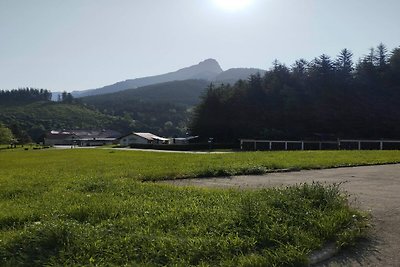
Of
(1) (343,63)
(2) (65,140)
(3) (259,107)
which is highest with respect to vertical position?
(1) (343,63)

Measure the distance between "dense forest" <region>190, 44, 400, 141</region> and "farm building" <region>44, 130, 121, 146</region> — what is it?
5005 cm

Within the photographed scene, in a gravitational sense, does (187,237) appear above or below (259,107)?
below

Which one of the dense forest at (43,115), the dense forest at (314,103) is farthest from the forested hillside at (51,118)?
the dense forest at (314,103)

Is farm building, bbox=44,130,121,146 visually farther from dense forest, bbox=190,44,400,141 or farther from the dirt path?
the dirt path

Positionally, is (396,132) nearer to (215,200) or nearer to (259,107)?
(259,107)

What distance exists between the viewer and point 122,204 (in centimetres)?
671

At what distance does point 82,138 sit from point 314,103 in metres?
89.4

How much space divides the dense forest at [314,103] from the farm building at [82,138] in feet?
164

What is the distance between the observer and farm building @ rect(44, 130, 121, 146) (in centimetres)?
11612

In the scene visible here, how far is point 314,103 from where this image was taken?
59.0 m

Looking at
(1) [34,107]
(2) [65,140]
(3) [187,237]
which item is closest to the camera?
(3) [187,237]

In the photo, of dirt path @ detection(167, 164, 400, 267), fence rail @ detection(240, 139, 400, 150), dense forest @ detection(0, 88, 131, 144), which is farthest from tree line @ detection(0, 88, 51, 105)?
dirt path @ detection(167, 164, 400, 267)

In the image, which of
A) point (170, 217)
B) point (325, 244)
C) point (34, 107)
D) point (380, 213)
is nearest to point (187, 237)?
point (170, 217)

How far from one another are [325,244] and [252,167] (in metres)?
8.94
